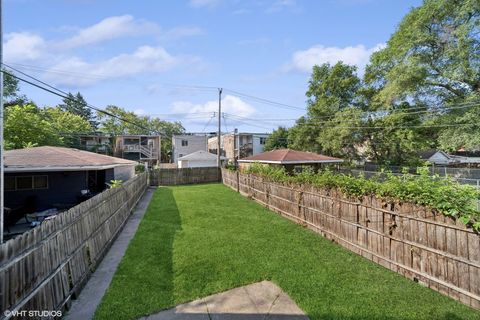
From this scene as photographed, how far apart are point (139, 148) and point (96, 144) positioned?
23.8 ft

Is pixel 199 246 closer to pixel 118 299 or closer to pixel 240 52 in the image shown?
pixel 118 299

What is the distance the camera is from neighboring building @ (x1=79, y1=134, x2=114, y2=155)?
4347cm

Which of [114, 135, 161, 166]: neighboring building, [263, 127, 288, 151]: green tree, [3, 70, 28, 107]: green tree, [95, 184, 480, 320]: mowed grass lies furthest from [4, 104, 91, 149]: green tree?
[263, 127, 288, 151]: green tree

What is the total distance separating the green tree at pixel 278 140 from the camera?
1708 inches

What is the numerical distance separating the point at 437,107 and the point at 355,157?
32.9ft

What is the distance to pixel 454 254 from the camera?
4.93 metres

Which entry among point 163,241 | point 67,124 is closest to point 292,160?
point 163,241

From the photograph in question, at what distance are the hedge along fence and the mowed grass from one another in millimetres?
626

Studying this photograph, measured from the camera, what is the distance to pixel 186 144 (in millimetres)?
45156

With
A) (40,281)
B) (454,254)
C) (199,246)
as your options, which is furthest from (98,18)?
(454,254)

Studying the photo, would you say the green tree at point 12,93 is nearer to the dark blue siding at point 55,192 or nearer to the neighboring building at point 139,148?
the neighboring building at point 139,148

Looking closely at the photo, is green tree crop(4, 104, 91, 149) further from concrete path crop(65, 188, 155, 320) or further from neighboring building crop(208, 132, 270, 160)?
neighboring building crop(208, 132, 270, 160)

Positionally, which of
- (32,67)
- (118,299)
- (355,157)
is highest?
(32,67)

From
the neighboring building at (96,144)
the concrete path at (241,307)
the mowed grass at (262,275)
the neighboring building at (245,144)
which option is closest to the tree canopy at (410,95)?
the neighboring building at (245,144)
